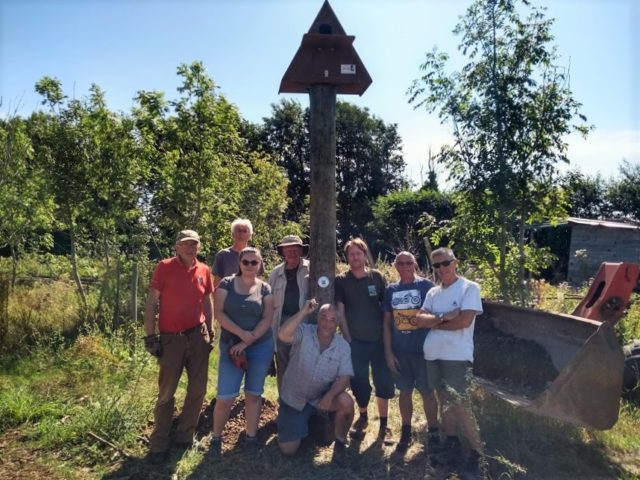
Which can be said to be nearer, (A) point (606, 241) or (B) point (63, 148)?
(B) point (63, 148)

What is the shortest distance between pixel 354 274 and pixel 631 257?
54.0 feet

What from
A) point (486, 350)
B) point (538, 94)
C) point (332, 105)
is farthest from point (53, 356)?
point (538, 94)

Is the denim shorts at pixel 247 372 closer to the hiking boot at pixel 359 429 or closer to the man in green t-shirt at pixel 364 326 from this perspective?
the man in green t-shirt at pixel 364 326

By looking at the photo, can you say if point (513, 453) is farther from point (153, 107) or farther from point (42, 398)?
point (153, 107)

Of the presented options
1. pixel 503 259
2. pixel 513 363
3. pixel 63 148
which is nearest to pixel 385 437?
pixel 513 363

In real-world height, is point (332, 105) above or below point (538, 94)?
below

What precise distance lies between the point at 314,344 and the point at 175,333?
3.68 feet

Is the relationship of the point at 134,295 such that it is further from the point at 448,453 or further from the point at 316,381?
the point at 448,453

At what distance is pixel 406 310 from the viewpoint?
174 inches

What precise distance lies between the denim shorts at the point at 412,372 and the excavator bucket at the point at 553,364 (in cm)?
67

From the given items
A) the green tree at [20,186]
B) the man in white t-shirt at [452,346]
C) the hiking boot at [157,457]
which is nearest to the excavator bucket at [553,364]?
Result: the man in white t-shirt at [452,346]

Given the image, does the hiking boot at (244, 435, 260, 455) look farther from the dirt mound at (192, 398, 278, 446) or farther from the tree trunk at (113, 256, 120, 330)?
the tree trunk at (113, 256, 120, 330)

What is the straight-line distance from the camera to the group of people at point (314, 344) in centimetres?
417

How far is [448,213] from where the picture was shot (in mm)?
20641
